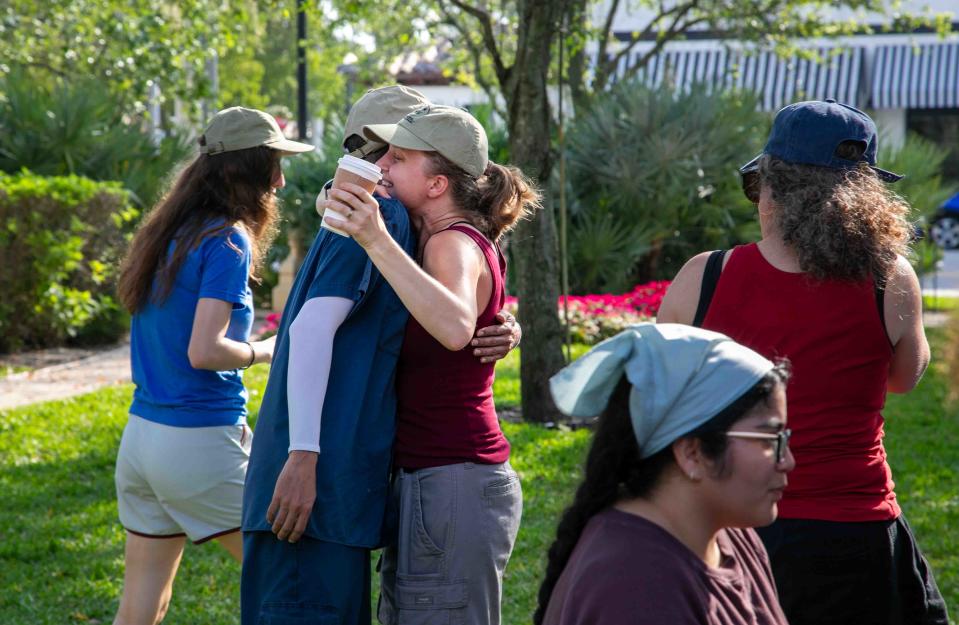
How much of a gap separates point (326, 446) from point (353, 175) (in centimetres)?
60

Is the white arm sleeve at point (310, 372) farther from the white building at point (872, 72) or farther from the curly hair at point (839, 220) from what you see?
the white building at point (872, 72)

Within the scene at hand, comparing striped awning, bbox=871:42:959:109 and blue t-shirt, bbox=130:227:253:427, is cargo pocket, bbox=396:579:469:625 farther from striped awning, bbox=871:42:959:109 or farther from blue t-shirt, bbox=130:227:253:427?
striped awning, bbox=871:42:959:109

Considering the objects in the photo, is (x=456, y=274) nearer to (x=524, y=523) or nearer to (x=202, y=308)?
(x=202, y=308)

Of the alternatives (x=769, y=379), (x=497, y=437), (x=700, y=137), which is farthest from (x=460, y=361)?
(x=700, y=137)

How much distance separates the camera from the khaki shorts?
3.59 metres

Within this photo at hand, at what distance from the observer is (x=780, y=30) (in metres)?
17.9

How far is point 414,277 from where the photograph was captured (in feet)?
8.55

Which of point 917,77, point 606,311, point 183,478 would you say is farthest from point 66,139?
point 917,77

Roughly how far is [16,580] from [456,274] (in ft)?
11.9

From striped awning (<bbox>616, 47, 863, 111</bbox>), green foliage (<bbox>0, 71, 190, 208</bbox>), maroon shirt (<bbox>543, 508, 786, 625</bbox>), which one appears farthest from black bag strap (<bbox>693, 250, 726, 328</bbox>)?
striped awning (<bbox>616, 47, 863, 111</bbox>)

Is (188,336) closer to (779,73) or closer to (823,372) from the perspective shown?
(823,372)

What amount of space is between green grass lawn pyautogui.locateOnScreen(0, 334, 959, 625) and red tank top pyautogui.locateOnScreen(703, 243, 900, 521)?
843 mm

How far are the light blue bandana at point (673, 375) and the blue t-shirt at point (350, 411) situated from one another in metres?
0.87

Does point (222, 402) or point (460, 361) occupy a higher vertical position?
point (460, 361)
